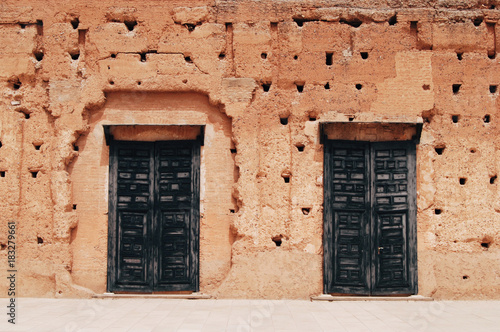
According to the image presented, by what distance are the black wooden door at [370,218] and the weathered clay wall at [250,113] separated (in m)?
0.18

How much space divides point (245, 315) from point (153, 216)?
246 cm

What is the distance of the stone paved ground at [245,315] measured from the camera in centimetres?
548

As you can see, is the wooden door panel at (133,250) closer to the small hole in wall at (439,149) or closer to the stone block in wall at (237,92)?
the stone block in wall at (237,92)

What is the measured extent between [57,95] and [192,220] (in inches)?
117

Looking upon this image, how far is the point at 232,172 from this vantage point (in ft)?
25.7

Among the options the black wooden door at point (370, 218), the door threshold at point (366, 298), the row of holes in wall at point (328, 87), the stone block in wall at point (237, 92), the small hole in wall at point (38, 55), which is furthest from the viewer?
the small hole in wall at point (38, 55)

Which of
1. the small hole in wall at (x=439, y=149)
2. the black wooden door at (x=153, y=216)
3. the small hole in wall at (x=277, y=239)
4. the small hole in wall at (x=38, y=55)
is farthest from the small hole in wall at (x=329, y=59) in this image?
the small hole in wall at (x=38, y=55)

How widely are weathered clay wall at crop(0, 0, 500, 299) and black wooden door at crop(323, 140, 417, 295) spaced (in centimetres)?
18

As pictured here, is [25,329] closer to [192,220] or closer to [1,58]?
[192,220]

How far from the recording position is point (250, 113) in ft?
25.5

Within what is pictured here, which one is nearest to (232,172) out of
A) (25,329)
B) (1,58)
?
(25,329)

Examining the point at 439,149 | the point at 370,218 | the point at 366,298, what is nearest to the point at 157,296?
the point at 366,298

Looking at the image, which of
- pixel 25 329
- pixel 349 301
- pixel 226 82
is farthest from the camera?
pixel 226 82

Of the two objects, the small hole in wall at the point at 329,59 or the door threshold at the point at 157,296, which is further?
the small hole in wall at the point at 329,59
